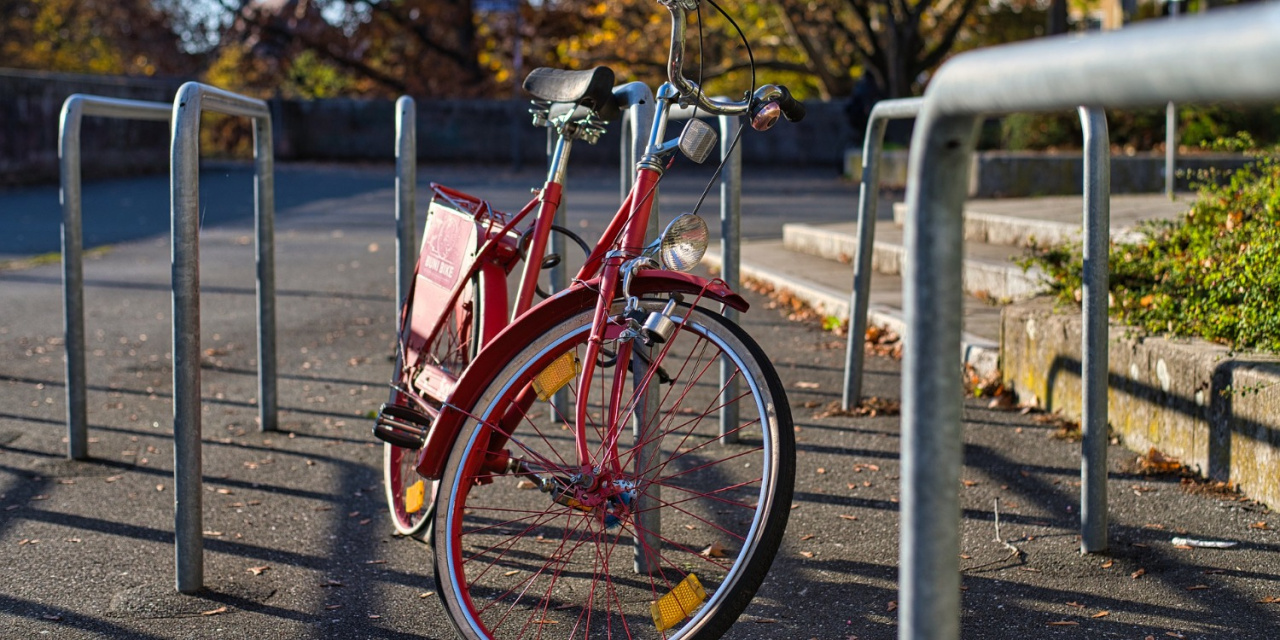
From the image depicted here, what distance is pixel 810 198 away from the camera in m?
14.6

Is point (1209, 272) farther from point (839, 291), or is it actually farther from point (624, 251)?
point (839, 291)

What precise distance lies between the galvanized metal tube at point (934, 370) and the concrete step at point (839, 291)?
12.5 feet

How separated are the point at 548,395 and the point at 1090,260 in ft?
4.83

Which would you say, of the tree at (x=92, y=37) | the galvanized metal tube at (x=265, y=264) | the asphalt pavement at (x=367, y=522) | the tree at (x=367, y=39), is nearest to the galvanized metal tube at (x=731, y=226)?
the asphalt pavement at (x=367, y=522)

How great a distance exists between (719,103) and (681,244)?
0.40 metres

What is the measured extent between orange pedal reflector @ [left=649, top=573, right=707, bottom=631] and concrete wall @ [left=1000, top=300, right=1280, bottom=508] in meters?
1.76

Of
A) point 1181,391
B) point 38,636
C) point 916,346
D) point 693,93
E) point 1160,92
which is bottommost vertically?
point 38,636

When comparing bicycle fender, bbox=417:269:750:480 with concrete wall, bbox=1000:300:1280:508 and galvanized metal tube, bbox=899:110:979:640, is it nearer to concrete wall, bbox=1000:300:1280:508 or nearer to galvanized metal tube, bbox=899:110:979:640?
galvanized metal tube, bbox=899:110:979:640

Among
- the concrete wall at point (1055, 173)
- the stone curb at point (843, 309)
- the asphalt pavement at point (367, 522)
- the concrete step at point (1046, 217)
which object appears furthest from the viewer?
the concrete wall at point (1055, 173)

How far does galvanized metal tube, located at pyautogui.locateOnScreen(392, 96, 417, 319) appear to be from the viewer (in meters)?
4.32

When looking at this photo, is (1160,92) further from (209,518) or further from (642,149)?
(209,518)

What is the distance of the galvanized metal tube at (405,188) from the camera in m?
4.32

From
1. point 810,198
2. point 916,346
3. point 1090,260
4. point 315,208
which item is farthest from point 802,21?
point 916,346

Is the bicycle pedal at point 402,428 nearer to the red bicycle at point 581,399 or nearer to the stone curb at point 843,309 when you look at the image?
the red bicycle at point 581,399
